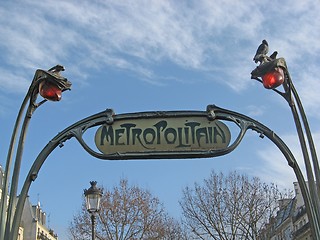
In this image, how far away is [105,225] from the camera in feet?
104

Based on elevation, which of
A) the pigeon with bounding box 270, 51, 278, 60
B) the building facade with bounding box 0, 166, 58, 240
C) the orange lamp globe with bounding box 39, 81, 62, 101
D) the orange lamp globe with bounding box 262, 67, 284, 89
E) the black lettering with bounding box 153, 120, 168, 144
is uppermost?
the building facade with bounding box 0, 166, 58, 240

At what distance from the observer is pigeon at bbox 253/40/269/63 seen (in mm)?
6391

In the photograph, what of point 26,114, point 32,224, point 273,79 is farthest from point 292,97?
point 32,224

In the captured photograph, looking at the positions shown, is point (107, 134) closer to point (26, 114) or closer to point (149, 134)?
point (149, 134)

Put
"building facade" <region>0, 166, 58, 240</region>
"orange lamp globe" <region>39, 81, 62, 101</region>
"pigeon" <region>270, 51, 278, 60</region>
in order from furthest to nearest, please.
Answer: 1. "building facade" <region>0, 166, 58, 240</region>
2. "pigeon" <region>270, 51, 278, 60</region>
3. "orange lamp globe" <region>39, 81, 62, 101</region>

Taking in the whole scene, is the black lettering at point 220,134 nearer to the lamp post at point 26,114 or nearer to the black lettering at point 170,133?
the black lettering at point 170,133

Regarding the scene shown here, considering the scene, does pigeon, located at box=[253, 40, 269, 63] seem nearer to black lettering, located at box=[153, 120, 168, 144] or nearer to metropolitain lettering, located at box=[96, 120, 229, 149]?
metropolitain lettering, located at box=[96, 120, 229, 149]

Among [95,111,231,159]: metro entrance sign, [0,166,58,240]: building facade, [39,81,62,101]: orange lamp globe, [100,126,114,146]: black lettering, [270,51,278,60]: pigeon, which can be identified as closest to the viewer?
[95,111,231,159]: metro entrance sign

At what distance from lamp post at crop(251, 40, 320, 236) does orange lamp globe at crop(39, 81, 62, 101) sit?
2169 millimetres

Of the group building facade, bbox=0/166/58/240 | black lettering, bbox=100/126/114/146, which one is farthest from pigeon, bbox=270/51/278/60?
building facade, bbox=0/166/58/240

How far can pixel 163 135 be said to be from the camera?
600cm

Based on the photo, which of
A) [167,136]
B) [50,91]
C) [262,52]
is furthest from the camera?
[262,52]

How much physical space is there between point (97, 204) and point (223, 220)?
49.1 ft

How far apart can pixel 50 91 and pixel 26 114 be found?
1.45 ft
